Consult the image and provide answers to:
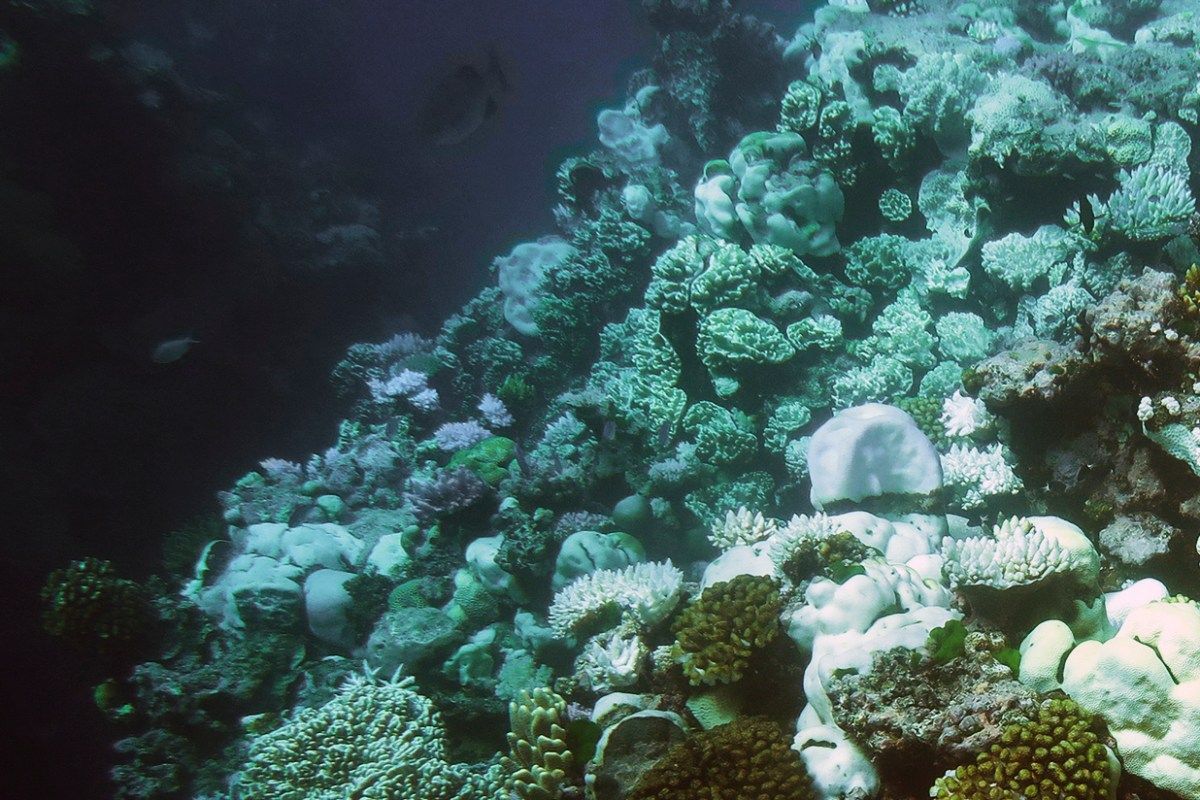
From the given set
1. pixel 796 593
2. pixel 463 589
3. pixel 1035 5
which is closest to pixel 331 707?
pixel 463 589

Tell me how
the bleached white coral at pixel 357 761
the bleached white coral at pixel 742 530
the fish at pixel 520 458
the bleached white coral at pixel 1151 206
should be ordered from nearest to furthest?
the bleached white coral at pixel 357 761, the bleached white coral at pixel 1151 206, the bleached white coral at pixel 742 530, the fish at pixel 520 458

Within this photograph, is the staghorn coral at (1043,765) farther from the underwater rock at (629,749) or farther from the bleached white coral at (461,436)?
the bleached white coral at (461,436)

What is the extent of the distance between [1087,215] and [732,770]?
17.6 ft

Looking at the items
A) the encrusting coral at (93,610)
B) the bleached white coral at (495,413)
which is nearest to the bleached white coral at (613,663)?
the bleached white coral at (495,413)

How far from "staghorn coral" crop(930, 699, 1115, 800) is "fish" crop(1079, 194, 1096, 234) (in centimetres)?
430

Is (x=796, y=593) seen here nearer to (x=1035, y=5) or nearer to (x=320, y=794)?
(x=320, y=794)

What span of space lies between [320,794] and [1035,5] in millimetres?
12857

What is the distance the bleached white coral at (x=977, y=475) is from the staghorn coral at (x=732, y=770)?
2965 mm

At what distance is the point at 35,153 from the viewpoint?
31.8ft

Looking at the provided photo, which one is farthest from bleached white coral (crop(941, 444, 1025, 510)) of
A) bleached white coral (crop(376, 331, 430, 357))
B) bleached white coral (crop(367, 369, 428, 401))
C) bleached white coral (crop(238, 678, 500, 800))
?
bleached white coral (crop(376, 331, 430, 357))

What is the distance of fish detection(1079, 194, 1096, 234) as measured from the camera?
17.1ft

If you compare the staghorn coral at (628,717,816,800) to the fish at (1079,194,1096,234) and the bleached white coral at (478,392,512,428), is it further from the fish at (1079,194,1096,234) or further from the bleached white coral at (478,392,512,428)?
the bleached white coral at (478,392,512,428)

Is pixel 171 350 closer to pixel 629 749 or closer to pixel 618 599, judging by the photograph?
pixel 618 599

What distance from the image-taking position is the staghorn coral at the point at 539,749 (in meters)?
3.58
